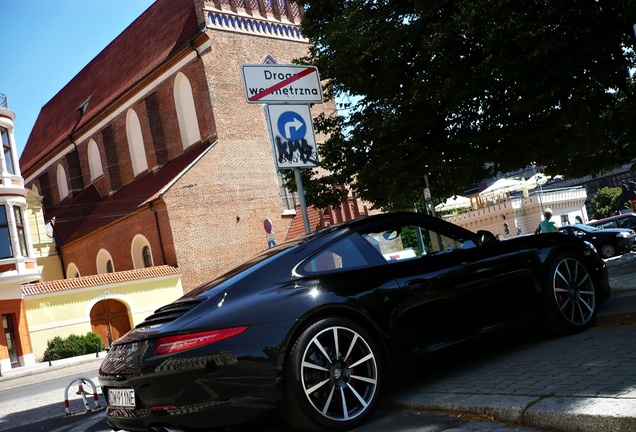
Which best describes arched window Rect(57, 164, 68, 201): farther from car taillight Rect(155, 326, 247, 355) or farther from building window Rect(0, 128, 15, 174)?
car taillight Rect(155, 326, 247, 355)

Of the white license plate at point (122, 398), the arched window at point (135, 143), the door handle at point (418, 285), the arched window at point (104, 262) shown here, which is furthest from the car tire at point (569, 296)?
the arched window at point (135, 143)

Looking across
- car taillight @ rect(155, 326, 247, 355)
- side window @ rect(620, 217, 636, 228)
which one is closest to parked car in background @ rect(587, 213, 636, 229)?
side window @ rect(620, 217, 636, 228)

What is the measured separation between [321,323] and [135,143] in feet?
129

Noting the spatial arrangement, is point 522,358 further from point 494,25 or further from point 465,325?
point 494,25

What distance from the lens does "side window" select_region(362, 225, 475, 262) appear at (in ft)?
17.4

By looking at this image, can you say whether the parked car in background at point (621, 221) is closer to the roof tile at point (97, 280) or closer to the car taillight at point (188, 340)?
the roof tile at point (97, 280)

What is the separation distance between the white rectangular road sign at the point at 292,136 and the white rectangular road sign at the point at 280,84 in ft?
0.34

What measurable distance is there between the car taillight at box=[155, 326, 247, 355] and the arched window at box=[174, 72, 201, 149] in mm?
33301

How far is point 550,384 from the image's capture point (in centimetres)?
439

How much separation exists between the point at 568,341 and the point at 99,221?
122 ft

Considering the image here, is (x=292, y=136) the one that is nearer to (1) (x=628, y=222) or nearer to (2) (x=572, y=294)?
(2) (x=572, y=294)

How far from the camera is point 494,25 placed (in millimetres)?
11086

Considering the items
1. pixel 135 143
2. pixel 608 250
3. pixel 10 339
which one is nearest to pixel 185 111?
pixel 135 143

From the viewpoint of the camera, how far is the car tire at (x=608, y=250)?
24.6 metres
